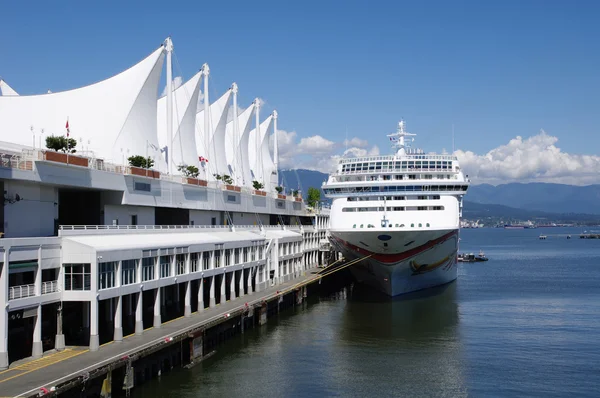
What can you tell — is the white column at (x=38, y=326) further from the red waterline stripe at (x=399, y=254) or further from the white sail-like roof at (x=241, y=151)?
the white sail-like roof at (x=241, y=151)

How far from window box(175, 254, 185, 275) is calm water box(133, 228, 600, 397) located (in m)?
5.41

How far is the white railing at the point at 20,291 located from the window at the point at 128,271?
4.85 metres

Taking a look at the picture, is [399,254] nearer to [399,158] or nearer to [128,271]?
[399,158]

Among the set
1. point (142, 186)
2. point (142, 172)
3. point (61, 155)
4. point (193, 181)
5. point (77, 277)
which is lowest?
point (77, 277)

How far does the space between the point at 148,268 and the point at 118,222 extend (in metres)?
9.30

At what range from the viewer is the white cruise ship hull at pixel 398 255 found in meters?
52.5

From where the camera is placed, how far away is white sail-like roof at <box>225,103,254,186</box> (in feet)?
274

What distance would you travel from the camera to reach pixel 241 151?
86.9m

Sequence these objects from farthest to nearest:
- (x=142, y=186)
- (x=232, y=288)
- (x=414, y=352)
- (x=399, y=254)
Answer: (x=399, y=254) < (x=232, y=288) < (x=142, y=186) < (x=414, y=352)

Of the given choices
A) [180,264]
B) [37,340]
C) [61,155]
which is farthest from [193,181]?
[37,340]

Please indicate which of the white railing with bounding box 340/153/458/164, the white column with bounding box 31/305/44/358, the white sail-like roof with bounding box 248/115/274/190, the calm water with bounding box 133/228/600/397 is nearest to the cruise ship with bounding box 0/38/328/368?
the white column with bounding box 31/305/44/358

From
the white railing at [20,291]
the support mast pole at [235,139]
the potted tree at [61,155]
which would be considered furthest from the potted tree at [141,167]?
the support mast pole at [235,139]

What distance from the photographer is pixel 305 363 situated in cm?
3450

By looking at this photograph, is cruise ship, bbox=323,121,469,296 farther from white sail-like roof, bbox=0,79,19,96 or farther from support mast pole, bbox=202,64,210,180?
white sail-like roof, bbox=0,79,19,96
